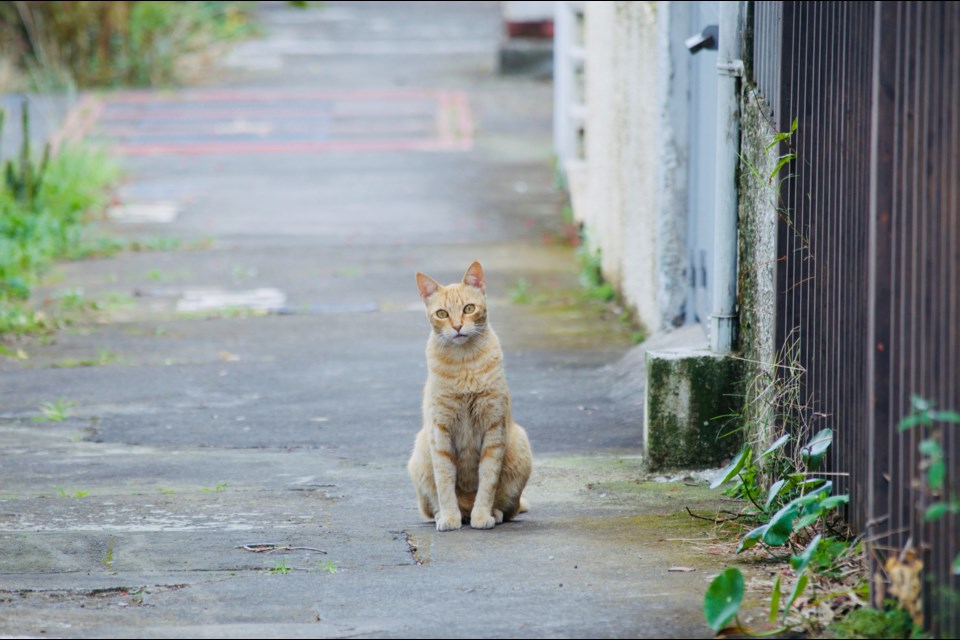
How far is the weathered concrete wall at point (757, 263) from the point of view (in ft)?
20.5

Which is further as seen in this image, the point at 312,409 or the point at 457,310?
the point at 312,409

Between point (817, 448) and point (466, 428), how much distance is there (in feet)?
5.46

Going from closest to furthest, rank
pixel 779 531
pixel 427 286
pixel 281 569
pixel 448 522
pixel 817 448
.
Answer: pixel 779 531, pixel 817 448, pixel 281 569, pixel 448 522, pixel 427 286

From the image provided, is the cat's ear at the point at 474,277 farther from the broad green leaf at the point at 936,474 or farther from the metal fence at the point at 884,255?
the broad green leaf at the point at 936,474

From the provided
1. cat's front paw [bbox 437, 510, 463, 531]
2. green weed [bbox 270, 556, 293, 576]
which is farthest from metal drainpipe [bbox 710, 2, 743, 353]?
green weed [bbox 270, 556, 293, 576]

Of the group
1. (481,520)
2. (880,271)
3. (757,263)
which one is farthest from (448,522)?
(880,271)

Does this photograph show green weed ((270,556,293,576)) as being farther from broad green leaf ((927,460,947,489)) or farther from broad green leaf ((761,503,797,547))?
broad green leaf ((927,460,947,489))

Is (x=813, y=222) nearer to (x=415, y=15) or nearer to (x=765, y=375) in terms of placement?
(x=765, y=375)

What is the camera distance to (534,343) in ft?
36.8

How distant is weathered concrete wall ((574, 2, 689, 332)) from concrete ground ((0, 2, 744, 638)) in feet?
1.98

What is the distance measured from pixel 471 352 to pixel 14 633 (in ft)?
8.51

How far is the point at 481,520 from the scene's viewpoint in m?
6.23

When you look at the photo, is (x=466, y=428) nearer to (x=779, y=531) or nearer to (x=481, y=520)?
(x=481, y=520)

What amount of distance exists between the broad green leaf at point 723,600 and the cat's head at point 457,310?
7.61 ft
